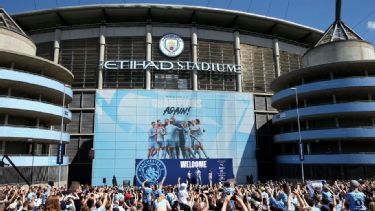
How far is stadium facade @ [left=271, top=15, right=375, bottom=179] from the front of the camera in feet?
119

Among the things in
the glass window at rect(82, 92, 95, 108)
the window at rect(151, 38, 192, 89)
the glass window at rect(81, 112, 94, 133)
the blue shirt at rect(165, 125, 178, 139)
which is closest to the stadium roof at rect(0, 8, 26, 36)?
the glass window at rect(82, 92, 95, 108)

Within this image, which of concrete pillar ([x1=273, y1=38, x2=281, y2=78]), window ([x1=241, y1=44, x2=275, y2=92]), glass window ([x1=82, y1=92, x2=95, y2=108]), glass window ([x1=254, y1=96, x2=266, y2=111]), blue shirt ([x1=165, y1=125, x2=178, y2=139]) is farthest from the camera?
concrete pillar ([x1=273, y1=38, x2=281, y2=78])

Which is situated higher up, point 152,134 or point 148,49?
point 148,49

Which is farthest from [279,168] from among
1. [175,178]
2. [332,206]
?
[332,206]

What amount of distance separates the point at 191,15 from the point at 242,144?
22.8 metres

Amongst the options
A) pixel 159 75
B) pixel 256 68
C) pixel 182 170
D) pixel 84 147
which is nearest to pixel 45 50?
pixel 84 147

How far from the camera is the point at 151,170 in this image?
31.2 metres

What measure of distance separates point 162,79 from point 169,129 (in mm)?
8725

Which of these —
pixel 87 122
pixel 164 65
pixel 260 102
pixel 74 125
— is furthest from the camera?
pixel 260 102

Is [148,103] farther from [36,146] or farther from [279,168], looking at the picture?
[279,168]

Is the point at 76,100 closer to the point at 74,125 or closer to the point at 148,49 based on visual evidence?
the point at 74,125

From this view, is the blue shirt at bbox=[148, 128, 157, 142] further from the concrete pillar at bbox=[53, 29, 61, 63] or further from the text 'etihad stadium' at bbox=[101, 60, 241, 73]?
the concrete pillar at bbox=[53, 29, 61, 63]

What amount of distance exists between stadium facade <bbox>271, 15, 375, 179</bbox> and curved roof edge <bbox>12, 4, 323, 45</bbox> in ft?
36.5

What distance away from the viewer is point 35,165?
35000 mm
